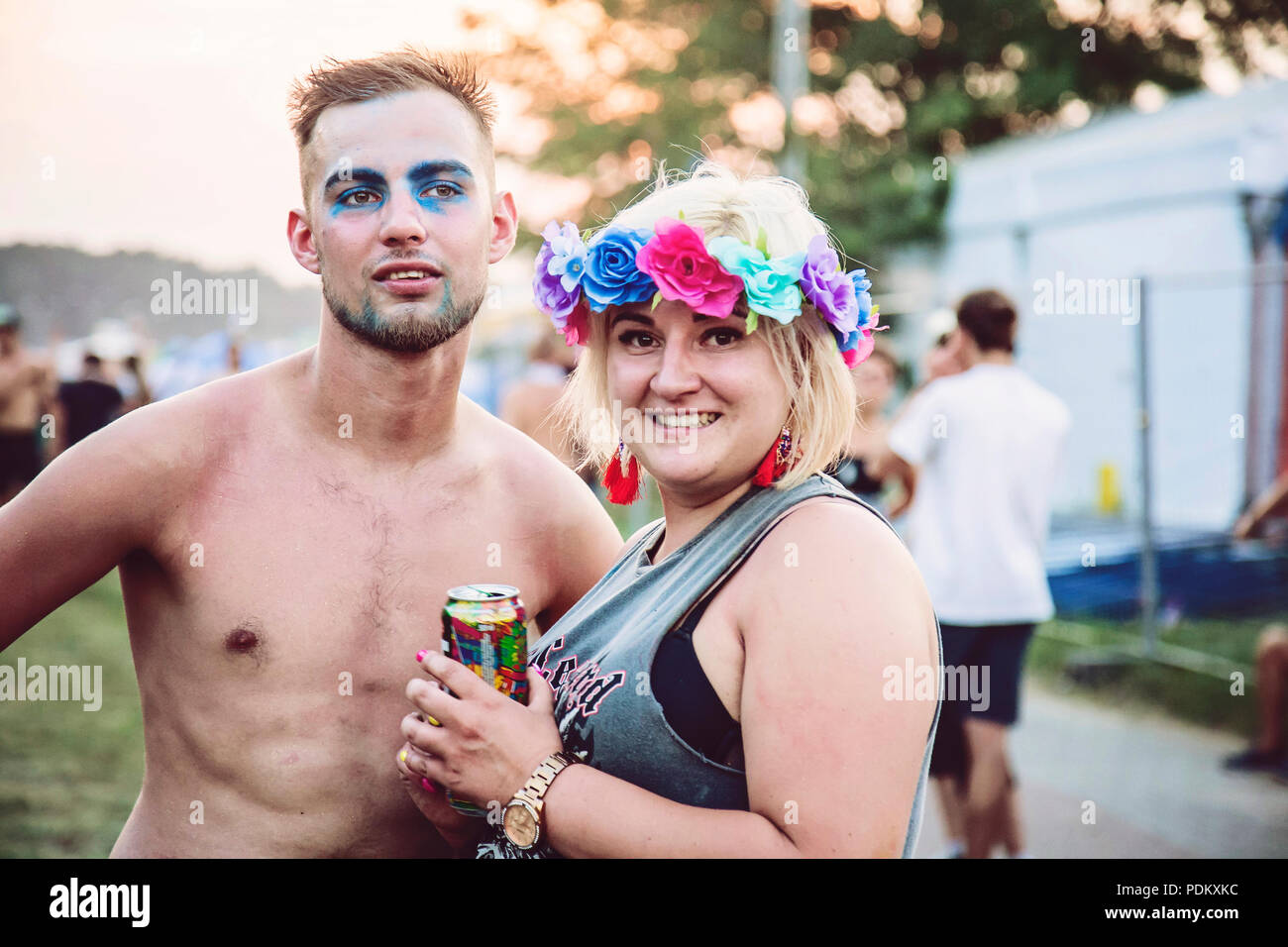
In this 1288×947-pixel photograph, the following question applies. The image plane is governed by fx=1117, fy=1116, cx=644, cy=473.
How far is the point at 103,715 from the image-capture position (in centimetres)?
691

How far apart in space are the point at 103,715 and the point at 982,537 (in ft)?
17.6

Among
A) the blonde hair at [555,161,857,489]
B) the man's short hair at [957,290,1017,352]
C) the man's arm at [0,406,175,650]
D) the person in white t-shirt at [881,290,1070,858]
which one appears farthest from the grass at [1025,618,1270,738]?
the man's arm at [0,406,175,650]

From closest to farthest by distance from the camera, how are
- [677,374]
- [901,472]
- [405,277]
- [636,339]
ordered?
[677,374] < [636,339] < [405,277] < [901,472]

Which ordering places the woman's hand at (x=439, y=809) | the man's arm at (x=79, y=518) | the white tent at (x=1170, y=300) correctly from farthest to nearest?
the white tent at (x=1170, y=300) < the man's arm at (x=79, y=518) < the woman's hand at (x=439, y=809)

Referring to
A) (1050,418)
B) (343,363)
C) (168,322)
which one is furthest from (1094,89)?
(343,363)

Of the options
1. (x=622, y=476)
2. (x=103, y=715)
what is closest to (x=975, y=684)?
(x=622, y=476)

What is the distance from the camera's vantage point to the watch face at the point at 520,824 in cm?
176

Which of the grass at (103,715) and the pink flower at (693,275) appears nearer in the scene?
the pink flower at (693,275)

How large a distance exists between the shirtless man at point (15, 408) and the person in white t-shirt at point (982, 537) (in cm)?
777

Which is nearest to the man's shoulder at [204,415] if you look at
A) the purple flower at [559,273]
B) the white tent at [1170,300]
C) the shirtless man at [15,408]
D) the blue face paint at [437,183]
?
the blue face paint at [437,183]

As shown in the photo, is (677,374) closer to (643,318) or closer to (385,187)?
(643,318)

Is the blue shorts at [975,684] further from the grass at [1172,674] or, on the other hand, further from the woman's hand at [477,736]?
the woman's hand at [477,736]
